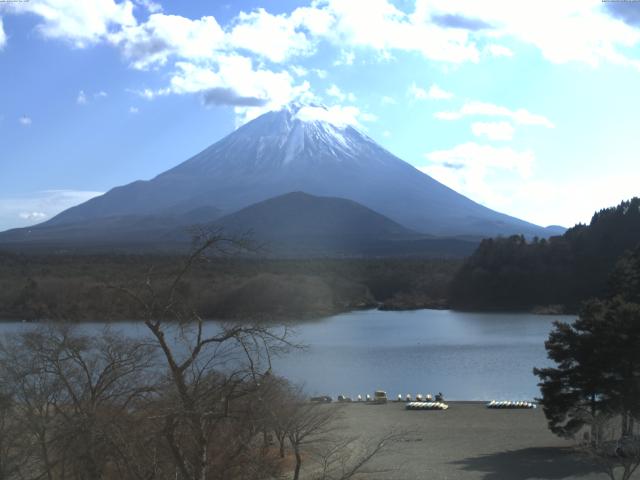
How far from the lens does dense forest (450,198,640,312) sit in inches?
1838

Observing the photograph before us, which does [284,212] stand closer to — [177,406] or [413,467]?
[413,467]

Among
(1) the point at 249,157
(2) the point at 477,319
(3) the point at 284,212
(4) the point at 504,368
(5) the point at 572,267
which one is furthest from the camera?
(1) the point at 249,157

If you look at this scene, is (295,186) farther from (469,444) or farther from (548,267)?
(469,444)

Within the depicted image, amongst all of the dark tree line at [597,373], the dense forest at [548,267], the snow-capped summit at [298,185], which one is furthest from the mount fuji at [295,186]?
the dark tree line at [597,373]

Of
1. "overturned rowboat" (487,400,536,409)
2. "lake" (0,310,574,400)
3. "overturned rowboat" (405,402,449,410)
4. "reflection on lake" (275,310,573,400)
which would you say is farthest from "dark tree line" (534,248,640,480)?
"overturned rowboat" (405,402,449,410)

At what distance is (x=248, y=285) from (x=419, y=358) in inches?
517

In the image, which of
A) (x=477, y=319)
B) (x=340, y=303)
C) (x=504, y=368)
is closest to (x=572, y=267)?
(x=477, y=319)

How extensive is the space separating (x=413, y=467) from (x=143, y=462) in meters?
6.63

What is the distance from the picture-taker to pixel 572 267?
47719 mm

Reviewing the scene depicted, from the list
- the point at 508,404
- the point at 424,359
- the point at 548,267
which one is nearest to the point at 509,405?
the point at 508,404

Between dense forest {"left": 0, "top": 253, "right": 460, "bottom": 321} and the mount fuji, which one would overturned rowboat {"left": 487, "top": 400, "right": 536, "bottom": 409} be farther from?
the mount fuji

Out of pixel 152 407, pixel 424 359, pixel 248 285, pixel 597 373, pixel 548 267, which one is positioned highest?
pixel 548 267

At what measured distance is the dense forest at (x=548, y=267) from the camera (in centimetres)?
4669

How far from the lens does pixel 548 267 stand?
48.0 meters
